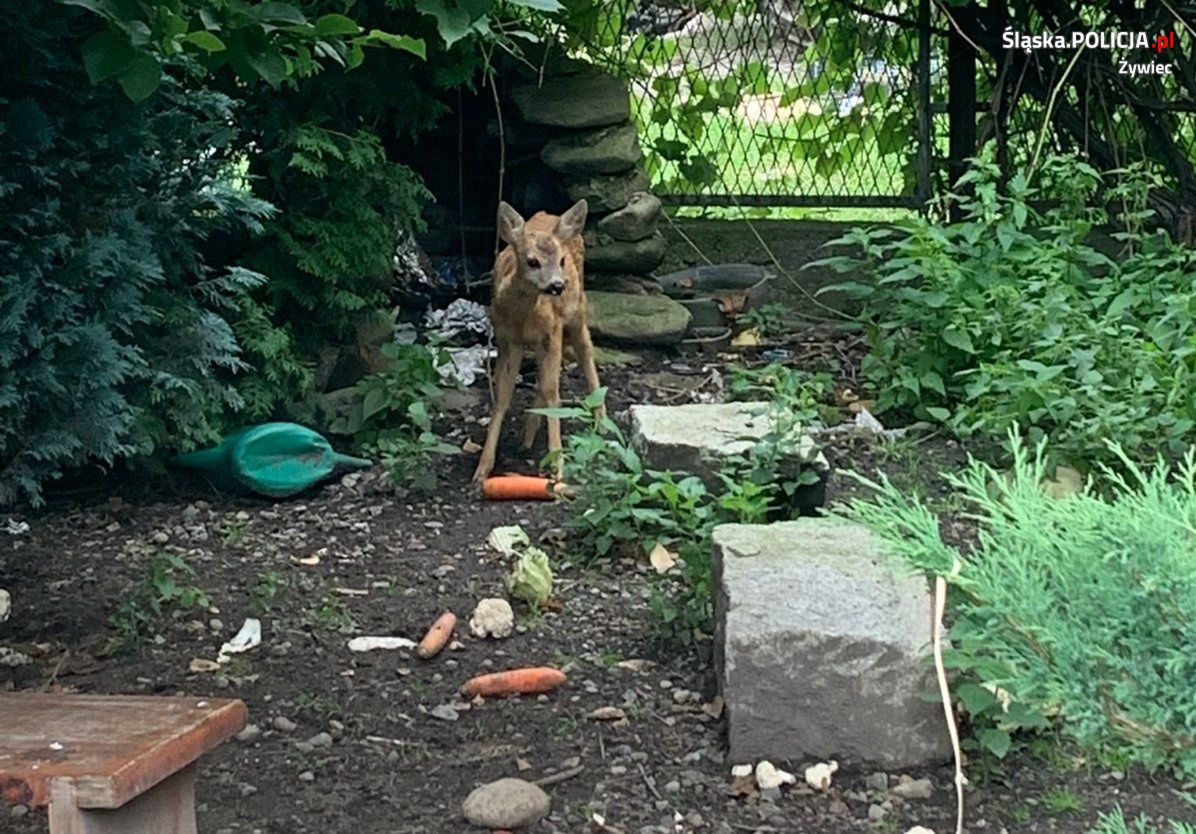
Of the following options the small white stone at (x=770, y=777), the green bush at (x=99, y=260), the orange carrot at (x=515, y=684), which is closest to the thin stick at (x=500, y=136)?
the green bush at (x=99, y=260)

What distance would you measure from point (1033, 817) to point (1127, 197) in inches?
201

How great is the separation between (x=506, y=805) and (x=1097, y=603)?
2.08 metres

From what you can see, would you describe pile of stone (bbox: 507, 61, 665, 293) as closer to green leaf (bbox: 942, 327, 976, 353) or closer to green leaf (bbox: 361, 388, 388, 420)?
green leaf (bbox: 361, 388, 388, 420)

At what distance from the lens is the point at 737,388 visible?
625cm

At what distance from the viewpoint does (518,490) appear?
6297mm

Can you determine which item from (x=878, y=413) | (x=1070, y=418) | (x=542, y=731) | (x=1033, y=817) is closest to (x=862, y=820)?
(x=1033, y=817)

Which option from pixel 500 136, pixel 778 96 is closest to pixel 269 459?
pixel 500 136

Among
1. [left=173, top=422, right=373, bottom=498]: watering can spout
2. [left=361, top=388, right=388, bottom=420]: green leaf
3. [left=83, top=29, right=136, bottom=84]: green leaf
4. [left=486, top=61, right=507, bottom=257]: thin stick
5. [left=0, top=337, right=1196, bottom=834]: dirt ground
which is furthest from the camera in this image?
[left=486, top=61, right=507, bottom=257]: thin stick

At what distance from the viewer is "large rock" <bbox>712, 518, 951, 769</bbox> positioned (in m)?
4.02

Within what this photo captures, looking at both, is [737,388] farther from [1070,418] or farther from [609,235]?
[609,235]

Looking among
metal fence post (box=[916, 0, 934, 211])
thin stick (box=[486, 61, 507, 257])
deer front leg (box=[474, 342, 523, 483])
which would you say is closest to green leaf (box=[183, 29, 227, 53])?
deer front leg (box=[474, 342, 523, 483])

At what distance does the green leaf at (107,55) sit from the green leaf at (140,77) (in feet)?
0.09

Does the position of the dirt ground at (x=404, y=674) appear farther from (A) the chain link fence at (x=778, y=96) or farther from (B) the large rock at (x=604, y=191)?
(A) the chain link fence at (x=778, y=96)

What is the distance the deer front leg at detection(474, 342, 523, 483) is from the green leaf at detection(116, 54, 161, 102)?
3.48 metres
